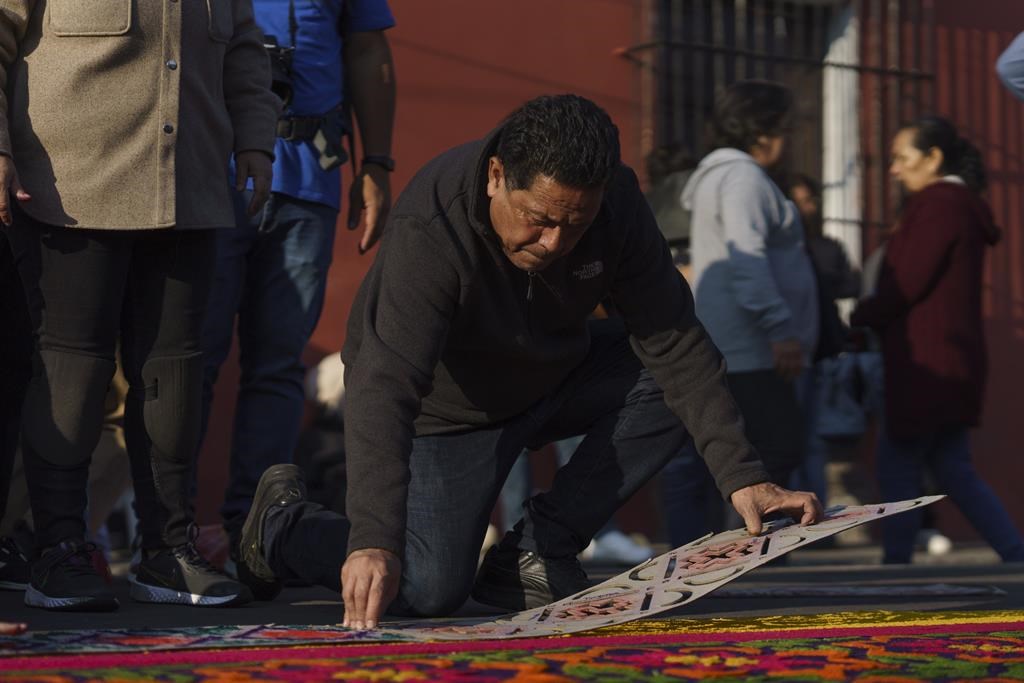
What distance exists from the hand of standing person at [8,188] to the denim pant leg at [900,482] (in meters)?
3.39

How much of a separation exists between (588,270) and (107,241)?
→ 38.8 inches

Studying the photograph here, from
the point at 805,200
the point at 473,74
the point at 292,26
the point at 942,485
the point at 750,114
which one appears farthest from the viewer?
the point at 473,74

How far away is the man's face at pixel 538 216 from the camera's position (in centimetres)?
313

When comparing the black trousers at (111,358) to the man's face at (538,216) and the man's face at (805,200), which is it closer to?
the man's face at (538,216)

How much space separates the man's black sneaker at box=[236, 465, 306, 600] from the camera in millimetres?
3887

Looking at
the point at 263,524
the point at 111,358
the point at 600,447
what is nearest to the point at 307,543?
the point at 263,524

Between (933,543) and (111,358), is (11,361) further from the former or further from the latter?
(933,543)

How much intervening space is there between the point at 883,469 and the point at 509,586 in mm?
2626

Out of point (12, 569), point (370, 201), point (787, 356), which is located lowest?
point (787, 356)

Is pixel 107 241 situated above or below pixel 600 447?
above

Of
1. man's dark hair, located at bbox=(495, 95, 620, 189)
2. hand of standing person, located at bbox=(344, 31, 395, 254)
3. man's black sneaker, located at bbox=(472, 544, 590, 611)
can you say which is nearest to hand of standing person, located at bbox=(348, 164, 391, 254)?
hand of standing person, located at bbox=(344, 31, 395, 254)

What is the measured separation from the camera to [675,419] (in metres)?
3.92

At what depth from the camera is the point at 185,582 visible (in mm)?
3770

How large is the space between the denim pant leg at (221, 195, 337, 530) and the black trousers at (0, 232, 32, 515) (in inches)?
23.7
